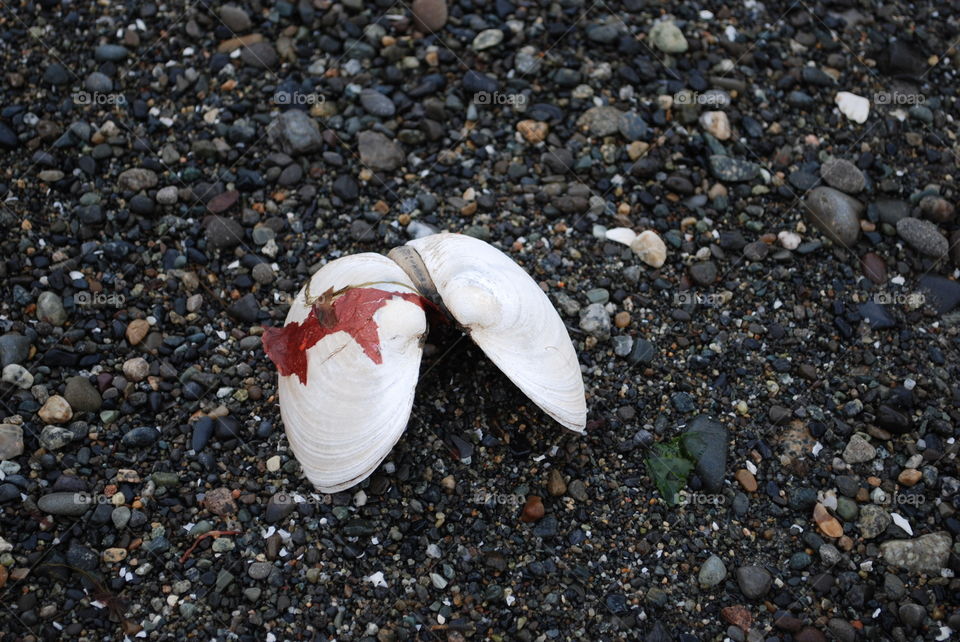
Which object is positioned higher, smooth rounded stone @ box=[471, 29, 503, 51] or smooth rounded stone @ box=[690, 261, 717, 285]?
smooth rounded stone @ box=[471, 29, 503, 51]

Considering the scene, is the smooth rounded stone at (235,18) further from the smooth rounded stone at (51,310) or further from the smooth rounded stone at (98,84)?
the smooth rounded stone at (51,310)

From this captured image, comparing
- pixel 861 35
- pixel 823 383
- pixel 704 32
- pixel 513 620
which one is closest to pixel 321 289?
pixel 513 620

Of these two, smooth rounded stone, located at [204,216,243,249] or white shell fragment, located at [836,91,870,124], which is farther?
white shell fragment, located at [836,91,870,124]

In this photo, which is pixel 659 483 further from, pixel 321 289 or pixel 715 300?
pixel 321 289

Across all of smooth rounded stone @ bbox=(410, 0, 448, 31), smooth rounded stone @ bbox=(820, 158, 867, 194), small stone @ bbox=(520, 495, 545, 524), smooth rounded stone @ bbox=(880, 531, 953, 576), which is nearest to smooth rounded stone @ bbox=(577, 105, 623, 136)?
Answer: smooth rounded stone @ bbox=(410, 0, 448, 31)

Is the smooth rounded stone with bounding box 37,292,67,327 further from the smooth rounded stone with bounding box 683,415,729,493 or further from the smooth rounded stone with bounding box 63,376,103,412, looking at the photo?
the smooth rounded stone with bounding box 683,415,729,493

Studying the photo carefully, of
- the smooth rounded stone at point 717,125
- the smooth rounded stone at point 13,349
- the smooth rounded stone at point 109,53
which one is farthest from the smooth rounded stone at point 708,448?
the smooth rounded stone at point 109,53

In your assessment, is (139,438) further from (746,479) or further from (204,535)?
(746,479)

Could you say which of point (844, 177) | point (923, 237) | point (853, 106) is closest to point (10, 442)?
point (844, 177)
